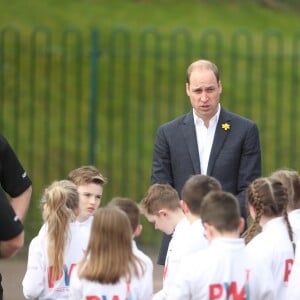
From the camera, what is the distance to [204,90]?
7.18 meters

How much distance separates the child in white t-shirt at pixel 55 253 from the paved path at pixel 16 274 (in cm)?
321

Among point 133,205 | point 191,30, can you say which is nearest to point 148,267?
point 133,205

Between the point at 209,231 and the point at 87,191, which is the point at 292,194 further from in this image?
the point at 87,191

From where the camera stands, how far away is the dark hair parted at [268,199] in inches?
248

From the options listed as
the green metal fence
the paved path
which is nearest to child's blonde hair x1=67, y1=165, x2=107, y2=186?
the paved path

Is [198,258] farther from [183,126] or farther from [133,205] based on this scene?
[183,126]

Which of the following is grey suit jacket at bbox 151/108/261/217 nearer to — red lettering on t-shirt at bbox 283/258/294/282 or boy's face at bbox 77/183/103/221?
boy's face at bbox 77/183/103/221

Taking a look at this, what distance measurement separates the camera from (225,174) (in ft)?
24.2

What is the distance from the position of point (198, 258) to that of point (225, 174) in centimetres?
170

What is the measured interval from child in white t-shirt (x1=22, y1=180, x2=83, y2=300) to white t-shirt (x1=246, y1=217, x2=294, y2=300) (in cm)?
103

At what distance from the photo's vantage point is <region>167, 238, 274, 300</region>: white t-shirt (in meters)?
5.68

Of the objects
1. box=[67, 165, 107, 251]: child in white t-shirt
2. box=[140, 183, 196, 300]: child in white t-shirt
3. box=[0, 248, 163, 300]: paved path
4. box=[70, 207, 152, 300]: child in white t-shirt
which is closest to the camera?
box=[70, 207, 152, 300]: child in white t-shirt

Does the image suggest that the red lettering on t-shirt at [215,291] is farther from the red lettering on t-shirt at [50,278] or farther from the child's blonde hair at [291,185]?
the red lettering on t-shirt at [50,278]

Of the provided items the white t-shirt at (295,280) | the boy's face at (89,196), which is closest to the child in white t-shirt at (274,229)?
the white t-shirt at (295,280)
